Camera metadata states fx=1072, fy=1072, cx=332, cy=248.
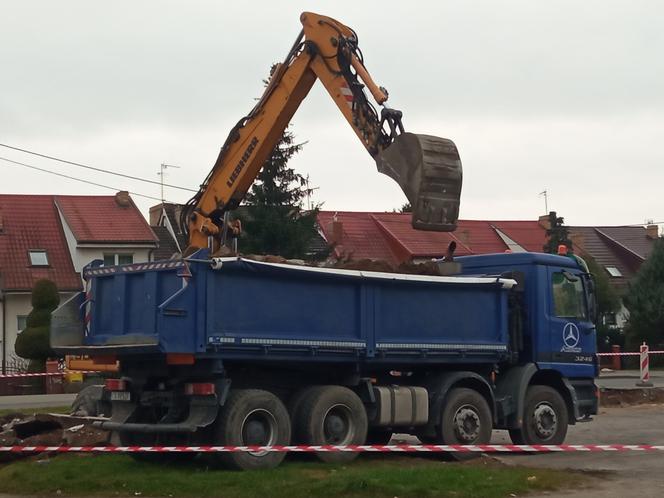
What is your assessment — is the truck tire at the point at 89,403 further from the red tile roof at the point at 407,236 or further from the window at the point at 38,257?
the red tile roof at the point at 407,236

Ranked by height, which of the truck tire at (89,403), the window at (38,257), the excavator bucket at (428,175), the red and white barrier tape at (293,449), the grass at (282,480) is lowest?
the grass at (282,480)

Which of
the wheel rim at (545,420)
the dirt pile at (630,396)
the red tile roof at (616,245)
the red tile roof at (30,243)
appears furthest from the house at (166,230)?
the wheel rim at (545,420)

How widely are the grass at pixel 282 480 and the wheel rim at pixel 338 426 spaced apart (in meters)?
0.38

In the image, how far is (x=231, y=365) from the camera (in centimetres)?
1282

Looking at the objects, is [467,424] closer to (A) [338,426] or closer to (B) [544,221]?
(A) [338,426]

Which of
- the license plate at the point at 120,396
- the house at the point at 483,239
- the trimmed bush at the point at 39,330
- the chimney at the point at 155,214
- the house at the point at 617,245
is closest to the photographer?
the license plate at the point at 120,396

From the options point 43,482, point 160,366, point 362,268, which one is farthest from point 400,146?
point 43,482

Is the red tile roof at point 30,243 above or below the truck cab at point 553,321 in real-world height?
above

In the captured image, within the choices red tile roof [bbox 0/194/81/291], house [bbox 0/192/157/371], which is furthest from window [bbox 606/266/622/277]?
red tile roof [bbox 0/194/81/291]

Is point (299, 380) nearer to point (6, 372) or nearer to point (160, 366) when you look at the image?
point (160, 366)

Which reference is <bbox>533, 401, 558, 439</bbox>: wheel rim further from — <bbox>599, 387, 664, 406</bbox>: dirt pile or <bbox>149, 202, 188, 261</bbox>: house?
<bbox>149, 202, 188, 261</bbox>: house

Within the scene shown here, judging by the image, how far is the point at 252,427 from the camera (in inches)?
498

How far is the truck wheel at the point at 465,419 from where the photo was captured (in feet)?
47.5

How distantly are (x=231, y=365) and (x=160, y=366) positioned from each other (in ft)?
2.80
